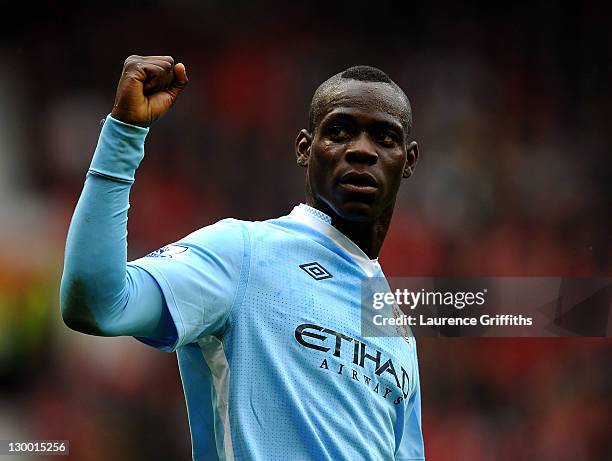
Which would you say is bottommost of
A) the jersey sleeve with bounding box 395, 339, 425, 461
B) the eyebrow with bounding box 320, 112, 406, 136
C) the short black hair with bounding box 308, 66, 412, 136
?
the jersey sleeve with bounding box 395, 339, 425, 461

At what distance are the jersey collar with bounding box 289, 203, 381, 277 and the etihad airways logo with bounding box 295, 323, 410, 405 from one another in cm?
26

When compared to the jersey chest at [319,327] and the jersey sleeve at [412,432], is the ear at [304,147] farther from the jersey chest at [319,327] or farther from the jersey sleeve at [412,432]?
the jersey sleeve at [412,432]

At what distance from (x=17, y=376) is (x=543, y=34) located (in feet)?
10.7

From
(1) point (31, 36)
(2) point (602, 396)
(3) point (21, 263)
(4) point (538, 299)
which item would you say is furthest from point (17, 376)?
(2) point (602, 396)

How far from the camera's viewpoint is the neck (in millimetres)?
2332

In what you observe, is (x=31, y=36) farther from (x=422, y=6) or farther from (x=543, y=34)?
(x=543, y=34)

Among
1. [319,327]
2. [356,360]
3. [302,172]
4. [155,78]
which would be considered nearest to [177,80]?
[155,78]

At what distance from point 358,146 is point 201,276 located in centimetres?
64

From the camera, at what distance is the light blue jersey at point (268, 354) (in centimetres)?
185

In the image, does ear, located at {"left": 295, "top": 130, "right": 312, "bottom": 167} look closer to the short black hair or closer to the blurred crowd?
the short black hair

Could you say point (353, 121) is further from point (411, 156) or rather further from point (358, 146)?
point (411, 156)

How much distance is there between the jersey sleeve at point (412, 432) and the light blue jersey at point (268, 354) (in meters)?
0.26

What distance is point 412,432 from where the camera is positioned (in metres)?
2.48

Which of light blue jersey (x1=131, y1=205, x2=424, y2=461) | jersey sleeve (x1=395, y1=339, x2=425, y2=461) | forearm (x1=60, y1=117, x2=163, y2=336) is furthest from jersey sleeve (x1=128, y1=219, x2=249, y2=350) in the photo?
jersey sleeve (x1=395, y1=339, x2=425, y2=461)
